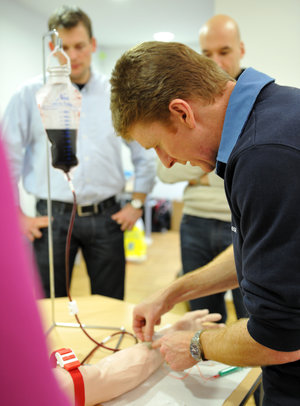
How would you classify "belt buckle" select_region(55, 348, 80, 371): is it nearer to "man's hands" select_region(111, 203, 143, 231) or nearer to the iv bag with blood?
the iv bag with blood

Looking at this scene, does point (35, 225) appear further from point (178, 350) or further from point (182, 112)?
point (182, 112)

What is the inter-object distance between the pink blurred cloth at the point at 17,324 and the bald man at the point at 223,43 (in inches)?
70.1

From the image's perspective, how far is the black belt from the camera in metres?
1.98

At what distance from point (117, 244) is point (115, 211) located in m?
0.18

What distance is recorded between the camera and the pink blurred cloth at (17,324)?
0.64 feet

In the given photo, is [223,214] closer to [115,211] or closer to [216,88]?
[115,211]

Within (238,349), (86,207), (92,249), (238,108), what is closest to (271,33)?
(86,207)

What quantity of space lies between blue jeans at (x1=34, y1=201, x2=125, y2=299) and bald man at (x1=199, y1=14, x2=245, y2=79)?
3.06 feet

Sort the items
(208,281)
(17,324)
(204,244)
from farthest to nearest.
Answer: (204,244)
(208,281)
(17,324)

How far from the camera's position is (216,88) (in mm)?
841

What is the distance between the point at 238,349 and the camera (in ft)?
2.69

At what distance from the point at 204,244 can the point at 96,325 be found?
26.6 inches

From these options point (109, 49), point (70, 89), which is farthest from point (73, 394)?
point (109, 49)

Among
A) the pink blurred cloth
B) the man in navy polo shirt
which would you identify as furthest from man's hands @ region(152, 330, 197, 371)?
the pink blurred cloth
